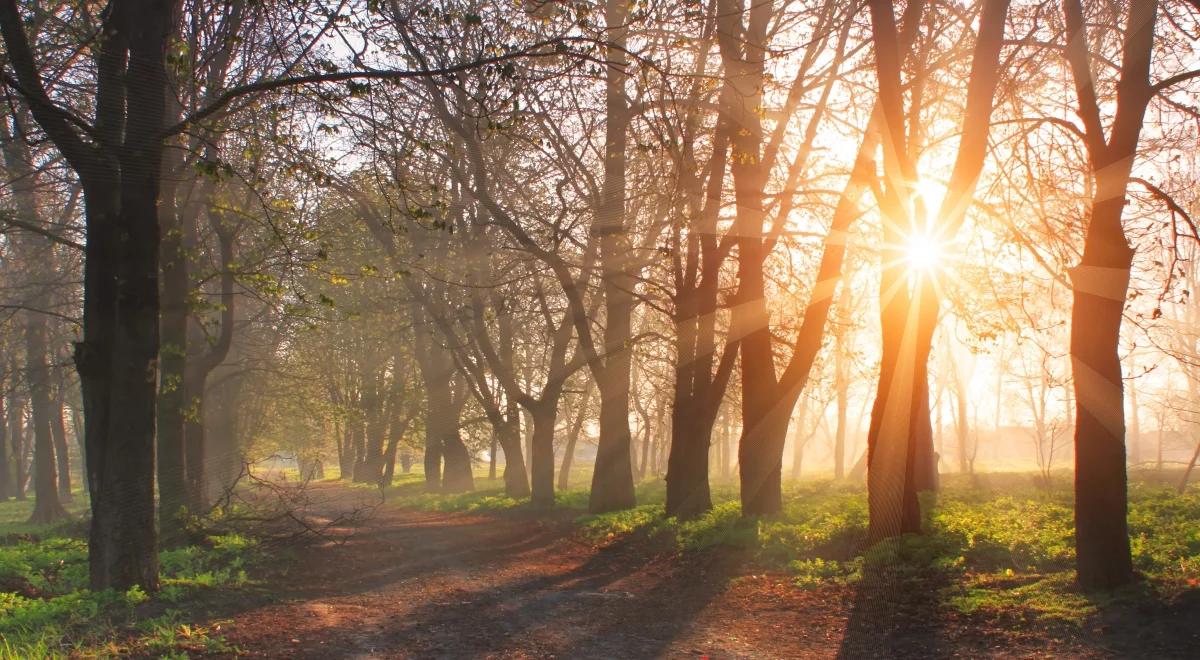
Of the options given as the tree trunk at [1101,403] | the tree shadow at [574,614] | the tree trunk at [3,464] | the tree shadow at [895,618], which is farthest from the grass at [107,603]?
the tree trunk at [3,464]

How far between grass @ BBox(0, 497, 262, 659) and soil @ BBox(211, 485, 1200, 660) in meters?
0.51

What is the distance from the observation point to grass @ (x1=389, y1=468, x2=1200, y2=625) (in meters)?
7.52

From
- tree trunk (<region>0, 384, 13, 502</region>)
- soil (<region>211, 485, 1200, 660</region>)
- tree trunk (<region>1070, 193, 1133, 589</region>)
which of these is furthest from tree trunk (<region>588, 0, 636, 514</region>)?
tree trunk (<region>0, 384, 13, 502</region>)

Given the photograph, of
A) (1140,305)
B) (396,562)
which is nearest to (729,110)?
(1140,305)

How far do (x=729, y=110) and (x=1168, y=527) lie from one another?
8.49 meters

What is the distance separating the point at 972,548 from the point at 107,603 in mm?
9112

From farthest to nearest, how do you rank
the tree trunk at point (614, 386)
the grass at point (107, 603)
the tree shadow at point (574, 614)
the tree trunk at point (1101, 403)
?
1. the tree trunk at point (614, 386)
2. the tree trunk at point (1101, 403)
3. the tree shadow at point (574, 614)
4. the grass at point (107, 603)

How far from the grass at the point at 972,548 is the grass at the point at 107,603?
6.18m

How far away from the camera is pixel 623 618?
27.7ft

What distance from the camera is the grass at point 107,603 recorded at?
6.52 metres

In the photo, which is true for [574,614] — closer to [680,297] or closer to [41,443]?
[680,297]

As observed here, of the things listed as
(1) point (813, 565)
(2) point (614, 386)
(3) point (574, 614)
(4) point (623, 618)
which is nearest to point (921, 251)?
(1) point (813, 565)

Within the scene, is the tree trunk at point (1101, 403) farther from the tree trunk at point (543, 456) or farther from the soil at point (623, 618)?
the tree trunk at point (543, 456)

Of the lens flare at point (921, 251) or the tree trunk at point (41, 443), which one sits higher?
the lens flare at point (921, 251)
